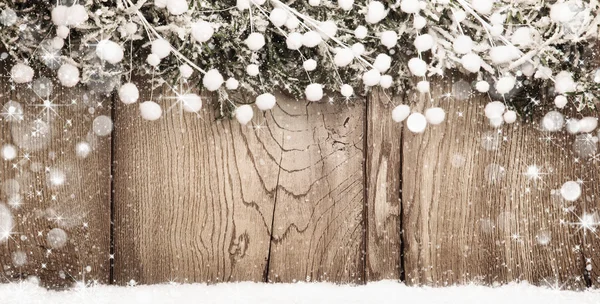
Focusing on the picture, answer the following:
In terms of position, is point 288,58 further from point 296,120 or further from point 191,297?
point 191,297

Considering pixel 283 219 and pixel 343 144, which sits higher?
pixel 343 144

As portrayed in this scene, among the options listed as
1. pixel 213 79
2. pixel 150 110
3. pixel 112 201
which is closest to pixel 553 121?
pixel 213 79

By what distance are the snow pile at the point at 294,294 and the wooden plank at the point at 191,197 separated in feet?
0.10

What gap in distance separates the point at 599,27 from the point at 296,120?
24.9 inches

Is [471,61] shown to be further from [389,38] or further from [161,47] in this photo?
[161,47]

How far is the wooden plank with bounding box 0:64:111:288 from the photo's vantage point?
3.93 ft

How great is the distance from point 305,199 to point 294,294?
0.21 meters

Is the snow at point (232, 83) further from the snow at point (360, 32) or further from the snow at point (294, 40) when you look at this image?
the snow at point (360, 32)

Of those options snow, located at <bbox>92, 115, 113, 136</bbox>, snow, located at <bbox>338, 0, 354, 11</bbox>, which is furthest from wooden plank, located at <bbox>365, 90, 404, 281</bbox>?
snow, located at <bbox>92, 115, 113, 136</bbox>

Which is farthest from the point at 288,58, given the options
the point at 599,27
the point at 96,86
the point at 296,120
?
the point at 599,27

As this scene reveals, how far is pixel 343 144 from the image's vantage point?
1.24 m

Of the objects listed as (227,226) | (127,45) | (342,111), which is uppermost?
(127,45)

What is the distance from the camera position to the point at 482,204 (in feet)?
4.13

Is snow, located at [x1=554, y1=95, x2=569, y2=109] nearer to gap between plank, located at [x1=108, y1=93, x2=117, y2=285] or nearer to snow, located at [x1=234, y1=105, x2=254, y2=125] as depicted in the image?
snow, located at [x1=234, y1=105, x2=254, y2=125]
